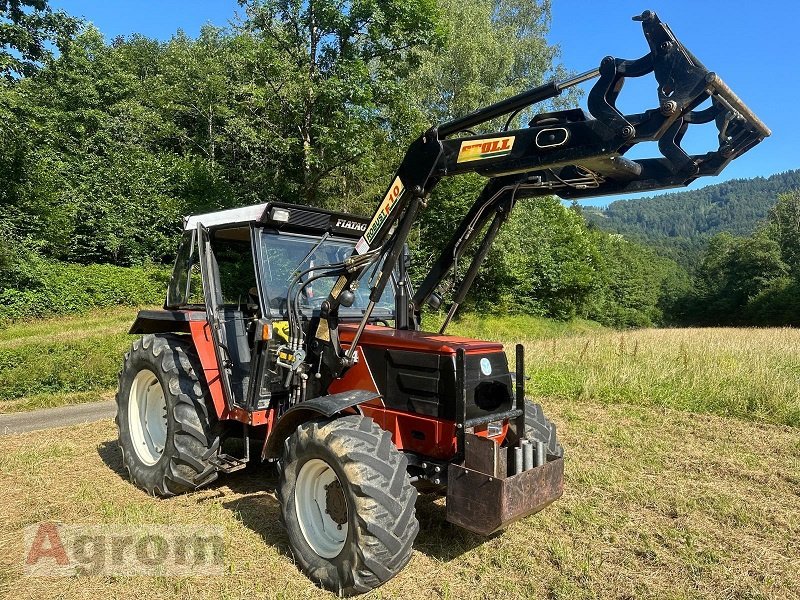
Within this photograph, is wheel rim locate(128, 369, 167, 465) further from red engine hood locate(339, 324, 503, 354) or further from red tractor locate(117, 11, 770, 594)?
red engine hood locate(339, 324, 503, 354)

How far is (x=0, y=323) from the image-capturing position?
15234 millimetres

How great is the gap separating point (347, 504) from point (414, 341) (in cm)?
116

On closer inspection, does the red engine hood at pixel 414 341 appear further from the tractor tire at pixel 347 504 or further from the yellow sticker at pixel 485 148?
the yellow sticker at pixel 485 148

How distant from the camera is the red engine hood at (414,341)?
3699 mm

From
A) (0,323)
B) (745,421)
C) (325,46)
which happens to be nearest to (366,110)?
(325,46)

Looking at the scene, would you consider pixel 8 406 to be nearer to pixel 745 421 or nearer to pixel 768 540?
pixel 768 540

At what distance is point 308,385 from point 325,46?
49.1 feet

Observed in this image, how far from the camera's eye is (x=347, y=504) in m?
3.22

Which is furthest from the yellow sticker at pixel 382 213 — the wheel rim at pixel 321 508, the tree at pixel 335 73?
the tree at pixel 335 73

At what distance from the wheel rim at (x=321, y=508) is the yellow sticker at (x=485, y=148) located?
2.16 metres

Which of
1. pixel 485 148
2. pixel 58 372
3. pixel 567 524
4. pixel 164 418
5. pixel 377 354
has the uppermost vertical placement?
pixel 485 148

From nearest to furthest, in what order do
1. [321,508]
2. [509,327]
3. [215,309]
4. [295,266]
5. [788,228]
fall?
1. [321,508]
2. [295,266]
3. [215,309]
4. [509,327]
5. [788,228]

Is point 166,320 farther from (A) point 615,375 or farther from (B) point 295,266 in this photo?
(A) point 615,375

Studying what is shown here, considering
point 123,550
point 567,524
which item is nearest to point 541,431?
point 567,524
